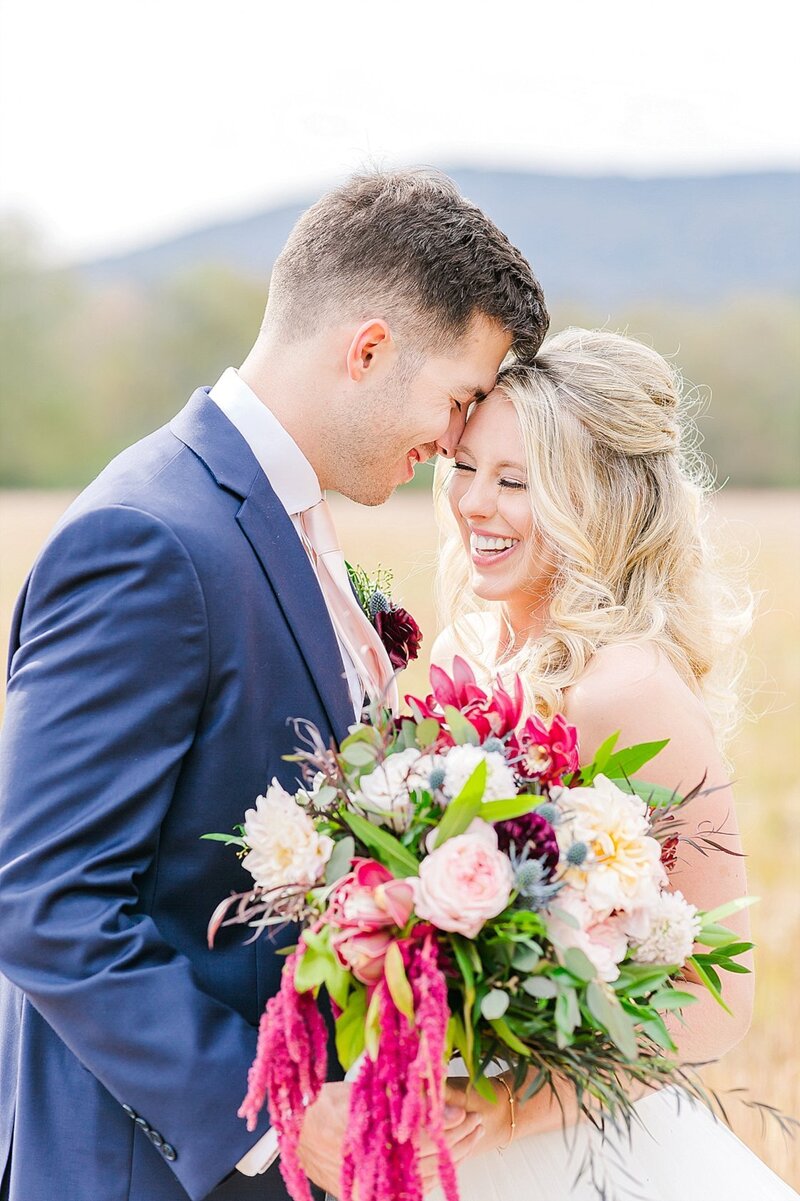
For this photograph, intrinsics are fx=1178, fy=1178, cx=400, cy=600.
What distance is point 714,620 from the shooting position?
354 centimetres

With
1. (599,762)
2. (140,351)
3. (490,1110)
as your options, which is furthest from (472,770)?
(140,351)

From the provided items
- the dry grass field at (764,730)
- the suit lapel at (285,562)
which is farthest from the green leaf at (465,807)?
the dry grass field at (764,730)

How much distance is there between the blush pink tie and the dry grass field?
0.69 m

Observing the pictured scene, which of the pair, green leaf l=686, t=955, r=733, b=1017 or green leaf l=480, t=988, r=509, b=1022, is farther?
green leaf l=686, t=955, r=733, b=1017

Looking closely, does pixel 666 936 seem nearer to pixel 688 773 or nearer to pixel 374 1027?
pixel 374 1027

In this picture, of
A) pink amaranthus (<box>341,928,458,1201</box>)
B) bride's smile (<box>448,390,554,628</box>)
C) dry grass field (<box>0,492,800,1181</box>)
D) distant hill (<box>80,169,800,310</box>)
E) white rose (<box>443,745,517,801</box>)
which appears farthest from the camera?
distant hill (<box>80,169,800,310</box>)

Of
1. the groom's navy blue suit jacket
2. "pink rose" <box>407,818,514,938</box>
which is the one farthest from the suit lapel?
"pink rose" <box>407,818,514,938</box>

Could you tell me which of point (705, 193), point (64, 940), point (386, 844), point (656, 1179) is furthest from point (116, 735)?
point (705, 193)

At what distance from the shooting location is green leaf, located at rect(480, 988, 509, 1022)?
187cm

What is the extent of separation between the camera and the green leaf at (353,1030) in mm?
1951

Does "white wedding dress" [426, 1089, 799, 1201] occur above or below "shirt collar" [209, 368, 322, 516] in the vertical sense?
below

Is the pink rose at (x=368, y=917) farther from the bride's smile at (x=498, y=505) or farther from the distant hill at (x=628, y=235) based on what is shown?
the distant hill at (x=628, y=235)

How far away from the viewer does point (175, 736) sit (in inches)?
88.1

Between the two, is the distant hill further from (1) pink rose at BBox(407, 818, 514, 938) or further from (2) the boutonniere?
(1) pink rose at BBox(407, 818, 514, 938)
